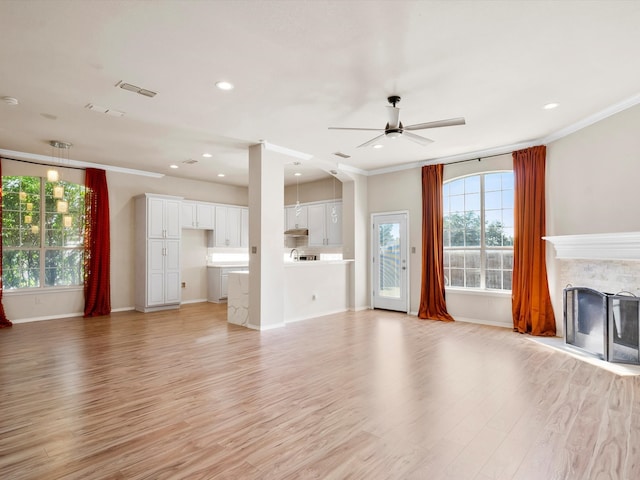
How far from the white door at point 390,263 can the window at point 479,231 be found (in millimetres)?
875

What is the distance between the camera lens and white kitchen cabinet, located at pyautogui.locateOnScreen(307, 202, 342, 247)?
8.39 metres

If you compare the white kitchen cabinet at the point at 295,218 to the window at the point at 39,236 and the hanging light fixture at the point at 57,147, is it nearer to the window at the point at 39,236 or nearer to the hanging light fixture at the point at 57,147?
the window at the point at 39,236

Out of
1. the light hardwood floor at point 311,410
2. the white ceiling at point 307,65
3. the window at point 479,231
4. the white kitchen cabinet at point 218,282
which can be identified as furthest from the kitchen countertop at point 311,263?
the white kitchen cabinet at point 218,282

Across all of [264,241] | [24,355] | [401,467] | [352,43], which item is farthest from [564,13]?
[24,355]

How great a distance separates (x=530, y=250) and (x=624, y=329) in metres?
1.80

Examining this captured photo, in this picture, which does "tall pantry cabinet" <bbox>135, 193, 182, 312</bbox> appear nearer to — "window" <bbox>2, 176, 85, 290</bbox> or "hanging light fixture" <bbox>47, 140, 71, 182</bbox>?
"window" <bbox>2, 176, 85, 290</bbox>

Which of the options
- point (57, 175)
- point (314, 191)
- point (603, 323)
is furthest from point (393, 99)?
point (314, 191)

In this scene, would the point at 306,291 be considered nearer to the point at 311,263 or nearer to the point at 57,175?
the point at 311,263

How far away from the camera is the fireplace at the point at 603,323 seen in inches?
162

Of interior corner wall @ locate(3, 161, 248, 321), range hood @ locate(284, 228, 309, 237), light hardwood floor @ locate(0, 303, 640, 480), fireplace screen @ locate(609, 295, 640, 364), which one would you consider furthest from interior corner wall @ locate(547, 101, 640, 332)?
interior corner wall @ locate(3, 161, 248, 321)

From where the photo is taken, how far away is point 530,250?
5.74 meters

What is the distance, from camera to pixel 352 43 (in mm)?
3029

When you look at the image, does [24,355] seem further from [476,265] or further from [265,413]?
[476,265]

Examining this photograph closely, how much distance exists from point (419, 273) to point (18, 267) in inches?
305
